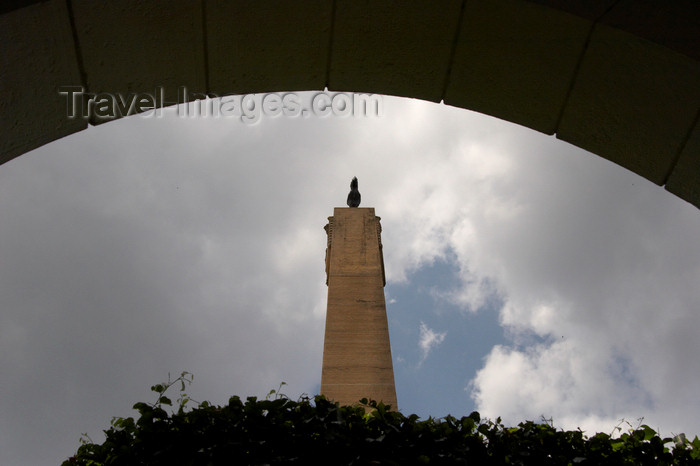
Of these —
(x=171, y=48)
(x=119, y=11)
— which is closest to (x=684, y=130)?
(x=171, y=48)

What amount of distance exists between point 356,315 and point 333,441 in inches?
293

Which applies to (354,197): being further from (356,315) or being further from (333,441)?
(333,441)

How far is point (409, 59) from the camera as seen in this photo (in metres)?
3.10

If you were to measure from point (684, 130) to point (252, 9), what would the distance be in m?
2.29

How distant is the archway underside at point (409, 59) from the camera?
8.57ft

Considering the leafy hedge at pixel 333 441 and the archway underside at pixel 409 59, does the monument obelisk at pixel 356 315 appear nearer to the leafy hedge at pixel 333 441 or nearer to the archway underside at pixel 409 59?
the leafy hedge at pixel 333 441

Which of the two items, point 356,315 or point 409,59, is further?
point 356,315

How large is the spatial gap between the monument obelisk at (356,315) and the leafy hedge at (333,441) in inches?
209

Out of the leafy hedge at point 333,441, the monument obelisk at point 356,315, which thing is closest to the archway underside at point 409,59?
the leafy hedge at point 333,441

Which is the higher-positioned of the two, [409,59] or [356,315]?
[356,315]

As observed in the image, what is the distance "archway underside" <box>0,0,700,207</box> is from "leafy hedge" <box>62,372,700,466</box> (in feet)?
5.83

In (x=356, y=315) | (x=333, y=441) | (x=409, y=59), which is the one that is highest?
(x=356, y=315)

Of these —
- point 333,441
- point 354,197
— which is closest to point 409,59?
point 333,441

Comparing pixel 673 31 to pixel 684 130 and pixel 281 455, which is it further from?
pixel 281 455
